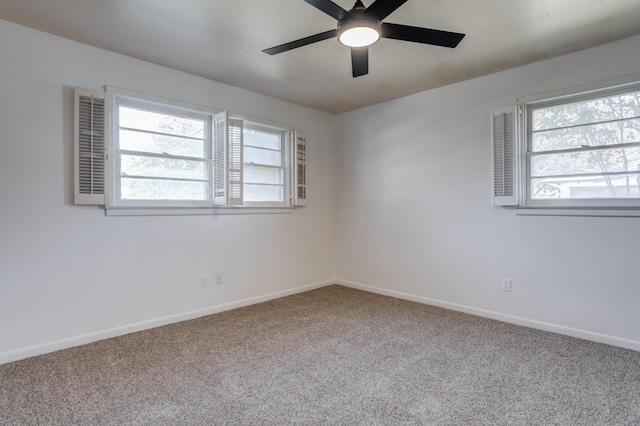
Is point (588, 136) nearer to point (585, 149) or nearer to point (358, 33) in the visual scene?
point (585, 149)

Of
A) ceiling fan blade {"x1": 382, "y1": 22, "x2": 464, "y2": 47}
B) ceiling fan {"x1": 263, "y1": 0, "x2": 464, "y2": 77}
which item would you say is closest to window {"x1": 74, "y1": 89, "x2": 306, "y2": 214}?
ceiling fan {"x1": 263, "y1": 0, "x2": 464, "y2": 77}

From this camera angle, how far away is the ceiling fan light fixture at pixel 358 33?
6.53 ft

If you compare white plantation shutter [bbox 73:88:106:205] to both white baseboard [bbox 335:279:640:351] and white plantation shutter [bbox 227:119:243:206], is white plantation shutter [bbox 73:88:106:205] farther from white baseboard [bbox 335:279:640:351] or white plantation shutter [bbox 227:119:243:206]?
Result: white baseboard [bbox 335:279:640:351]

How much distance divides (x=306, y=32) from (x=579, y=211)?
280cm

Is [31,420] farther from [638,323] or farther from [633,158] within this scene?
[633,158]

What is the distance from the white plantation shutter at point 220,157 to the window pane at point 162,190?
5.9 inches

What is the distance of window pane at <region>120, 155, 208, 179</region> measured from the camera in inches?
127

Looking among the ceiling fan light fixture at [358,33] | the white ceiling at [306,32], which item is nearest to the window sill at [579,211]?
the white ceiling at [306,32]

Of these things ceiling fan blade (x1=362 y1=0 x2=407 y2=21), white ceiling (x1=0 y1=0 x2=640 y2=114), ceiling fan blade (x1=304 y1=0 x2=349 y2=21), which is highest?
white ceiling (x1=0 y1=0 x2=640 y2=114)

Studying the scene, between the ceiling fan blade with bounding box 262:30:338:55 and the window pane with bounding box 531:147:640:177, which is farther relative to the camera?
the window pane with bounding box 531:147:640:177

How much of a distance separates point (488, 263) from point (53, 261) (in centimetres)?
401

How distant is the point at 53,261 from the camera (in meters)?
2.79

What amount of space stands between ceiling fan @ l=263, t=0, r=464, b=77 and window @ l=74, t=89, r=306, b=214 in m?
1.58

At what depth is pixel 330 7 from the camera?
6.23ft
